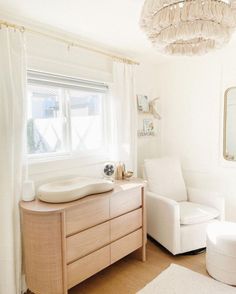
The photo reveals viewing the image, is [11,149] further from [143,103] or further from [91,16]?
[143,103]

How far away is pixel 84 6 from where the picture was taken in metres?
1.83

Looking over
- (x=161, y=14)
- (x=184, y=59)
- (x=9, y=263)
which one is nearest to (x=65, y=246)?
(x=9, y=263)

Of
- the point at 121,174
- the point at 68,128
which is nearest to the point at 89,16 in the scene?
the point at 68,128

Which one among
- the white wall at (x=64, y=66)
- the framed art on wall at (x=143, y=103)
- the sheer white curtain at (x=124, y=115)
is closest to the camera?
the white wall at (x=64, y=66)

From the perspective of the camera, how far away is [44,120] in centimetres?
232

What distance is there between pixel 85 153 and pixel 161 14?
1.69m

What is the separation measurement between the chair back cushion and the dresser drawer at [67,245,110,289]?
1.03 m

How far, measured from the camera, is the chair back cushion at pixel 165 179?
9.34 ft

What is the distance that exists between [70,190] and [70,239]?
0.37m

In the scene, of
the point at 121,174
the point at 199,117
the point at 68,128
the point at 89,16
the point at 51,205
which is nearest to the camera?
the point at 51,205

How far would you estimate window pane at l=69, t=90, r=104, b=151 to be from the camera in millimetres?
2564

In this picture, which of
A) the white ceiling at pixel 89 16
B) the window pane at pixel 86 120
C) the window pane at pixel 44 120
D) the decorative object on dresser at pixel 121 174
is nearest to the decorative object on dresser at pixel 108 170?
the decorative object on dresser at pixel 121 174

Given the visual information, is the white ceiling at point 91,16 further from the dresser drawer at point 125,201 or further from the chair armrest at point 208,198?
the chair armrest at point 208,198

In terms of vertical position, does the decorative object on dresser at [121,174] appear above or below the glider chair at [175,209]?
above
